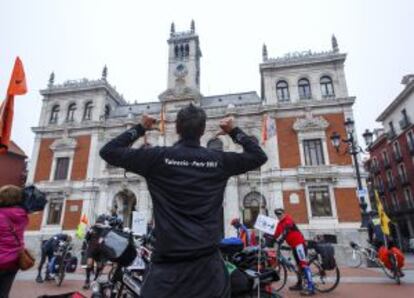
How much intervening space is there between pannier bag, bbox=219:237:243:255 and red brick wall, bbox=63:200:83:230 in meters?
23.2

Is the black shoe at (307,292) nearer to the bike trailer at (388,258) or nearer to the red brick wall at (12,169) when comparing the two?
the bike trailer at (388,258)

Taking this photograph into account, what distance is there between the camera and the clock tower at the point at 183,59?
28.9 m

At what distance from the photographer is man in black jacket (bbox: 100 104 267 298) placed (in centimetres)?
168

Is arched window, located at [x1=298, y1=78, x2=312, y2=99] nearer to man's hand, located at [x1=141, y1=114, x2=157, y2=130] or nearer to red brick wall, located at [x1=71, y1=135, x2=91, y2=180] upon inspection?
red brick wall, located at [x1=71, y1=135, x2=91, y2=180]

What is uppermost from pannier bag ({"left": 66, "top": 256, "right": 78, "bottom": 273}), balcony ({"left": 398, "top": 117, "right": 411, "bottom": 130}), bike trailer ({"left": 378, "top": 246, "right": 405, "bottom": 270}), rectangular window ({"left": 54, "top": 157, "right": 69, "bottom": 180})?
balcony ({"left": 398, "top": 117, "right": 411, "bottom": 130})

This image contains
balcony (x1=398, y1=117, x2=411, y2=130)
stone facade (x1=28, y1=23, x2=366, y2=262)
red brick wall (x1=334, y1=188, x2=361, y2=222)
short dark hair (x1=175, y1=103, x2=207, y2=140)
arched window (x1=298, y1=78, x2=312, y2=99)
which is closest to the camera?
short dark hair (x1=175, y1=103, x2=207, y2=140)

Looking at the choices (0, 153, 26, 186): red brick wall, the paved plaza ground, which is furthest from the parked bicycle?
(0, 153, 26, 186): red brick wall

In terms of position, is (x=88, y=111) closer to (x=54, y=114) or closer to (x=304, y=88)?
(x=54, y=114)

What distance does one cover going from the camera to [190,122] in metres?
2.06

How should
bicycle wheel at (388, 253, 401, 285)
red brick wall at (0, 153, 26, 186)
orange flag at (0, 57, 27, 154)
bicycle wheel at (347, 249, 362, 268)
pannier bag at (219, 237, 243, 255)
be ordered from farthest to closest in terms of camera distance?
red brick wall at (0, 153, 26, 186)
bicycle wheel at (347, 249, 362, 268)
bicycle wheel at (388, 253, 401, 285)
orange flag at (0, 57, 27, 154)
pannier bag at (219, 237, 243, 255)

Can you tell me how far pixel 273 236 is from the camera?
6820 mm

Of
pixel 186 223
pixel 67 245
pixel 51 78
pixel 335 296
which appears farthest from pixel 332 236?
pixel 51 78

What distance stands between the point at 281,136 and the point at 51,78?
2576cm

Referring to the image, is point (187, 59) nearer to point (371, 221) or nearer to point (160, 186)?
point (371, 221)
